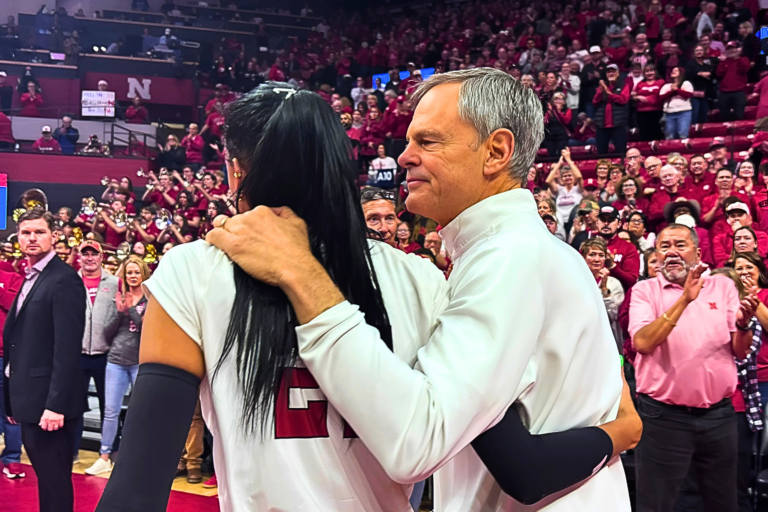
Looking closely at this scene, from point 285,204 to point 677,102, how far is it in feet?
33.3

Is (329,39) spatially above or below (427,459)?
above

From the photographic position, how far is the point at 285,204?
126 centimetres

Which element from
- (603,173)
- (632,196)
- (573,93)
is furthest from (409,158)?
(573,93)

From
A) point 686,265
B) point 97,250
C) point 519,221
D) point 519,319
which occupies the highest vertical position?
point 519,221

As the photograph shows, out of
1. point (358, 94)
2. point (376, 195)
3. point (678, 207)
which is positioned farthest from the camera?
point (358, 94)

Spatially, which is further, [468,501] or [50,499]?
[50,499]

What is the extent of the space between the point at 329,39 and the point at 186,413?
831 inches

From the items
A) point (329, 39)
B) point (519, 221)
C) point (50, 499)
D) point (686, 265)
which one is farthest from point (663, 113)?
point (329, 39)

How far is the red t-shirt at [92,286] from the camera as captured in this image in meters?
6.73

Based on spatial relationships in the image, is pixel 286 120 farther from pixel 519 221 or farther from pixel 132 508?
pixel 132 508

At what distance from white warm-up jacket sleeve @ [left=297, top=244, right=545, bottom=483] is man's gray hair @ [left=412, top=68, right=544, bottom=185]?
347 mm

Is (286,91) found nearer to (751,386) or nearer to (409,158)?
(409,158)

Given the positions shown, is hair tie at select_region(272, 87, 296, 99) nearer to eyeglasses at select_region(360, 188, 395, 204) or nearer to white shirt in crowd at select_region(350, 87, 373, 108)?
eyeglasses at select_region(360, 188, 395, 204)

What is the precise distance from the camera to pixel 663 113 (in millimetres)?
10570
